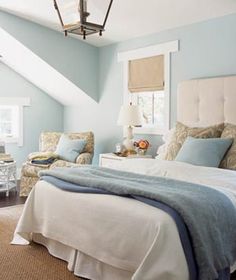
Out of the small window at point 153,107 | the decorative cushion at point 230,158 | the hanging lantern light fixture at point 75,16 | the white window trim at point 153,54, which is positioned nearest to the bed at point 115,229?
the decorative cushion at point 230,158

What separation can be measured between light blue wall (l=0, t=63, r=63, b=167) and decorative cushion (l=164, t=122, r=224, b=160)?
343 cm

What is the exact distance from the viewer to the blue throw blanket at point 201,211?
6.99 ft

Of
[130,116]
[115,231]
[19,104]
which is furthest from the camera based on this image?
[19,104]

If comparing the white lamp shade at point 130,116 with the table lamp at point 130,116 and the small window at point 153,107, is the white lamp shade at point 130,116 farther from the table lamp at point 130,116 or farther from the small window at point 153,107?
the small window at point 153,107

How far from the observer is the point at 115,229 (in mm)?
2398

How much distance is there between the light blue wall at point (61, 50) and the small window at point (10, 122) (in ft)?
4.93

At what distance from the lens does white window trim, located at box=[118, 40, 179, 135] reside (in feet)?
15.7

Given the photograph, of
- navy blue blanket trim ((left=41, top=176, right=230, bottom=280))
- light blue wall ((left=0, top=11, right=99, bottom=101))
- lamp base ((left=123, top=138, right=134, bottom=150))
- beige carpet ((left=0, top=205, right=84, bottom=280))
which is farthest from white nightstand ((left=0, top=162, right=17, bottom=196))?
navy blue blanket trim ((left=41, top=176, right=230, bottom=280))

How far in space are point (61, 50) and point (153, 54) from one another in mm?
1502

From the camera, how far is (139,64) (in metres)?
5.20

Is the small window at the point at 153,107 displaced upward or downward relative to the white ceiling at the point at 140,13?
downward

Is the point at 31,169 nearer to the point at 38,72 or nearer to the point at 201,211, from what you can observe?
the point at 38,72

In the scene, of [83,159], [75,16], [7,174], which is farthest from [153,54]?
[7,174]

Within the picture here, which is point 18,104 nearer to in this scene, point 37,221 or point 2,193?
point 2,193
